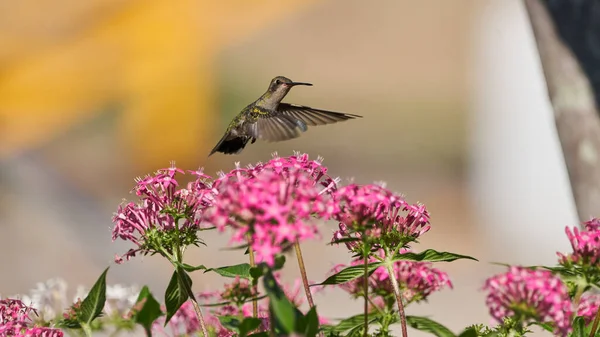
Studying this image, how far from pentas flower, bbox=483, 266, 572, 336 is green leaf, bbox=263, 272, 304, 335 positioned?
1.01 ft

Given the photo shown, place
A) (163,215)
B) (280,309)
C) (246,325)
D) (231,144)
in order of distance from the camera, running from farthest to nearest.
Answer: (231,144) < (163,215) < (246,325) < (280,309)

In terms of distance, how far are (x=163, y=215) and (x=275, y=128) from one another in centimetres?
93

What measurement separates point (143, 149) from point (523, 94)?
4.35 m

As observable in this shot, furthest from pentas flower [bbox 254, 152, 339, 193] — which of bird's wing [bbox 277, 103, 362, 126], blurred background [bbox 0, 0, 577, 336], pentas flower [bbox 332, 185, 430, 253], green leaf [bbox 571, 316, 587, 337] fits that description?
blurred background [bbox 0, 0, 577, 336]

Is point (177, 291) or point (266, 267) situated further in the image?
point (177, 291)

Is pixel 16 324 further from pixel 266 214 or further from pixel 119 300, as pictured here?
pixel 266 214

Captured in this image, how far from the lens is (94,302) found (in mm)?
1462

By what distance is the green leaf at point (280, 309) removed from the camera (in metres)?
1.04

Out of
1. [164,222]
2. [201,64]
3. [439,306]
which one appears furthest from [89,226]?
[164,222]

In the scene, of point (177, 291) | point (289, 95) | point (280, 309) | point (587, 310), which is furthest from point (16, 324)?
point (289, 95)

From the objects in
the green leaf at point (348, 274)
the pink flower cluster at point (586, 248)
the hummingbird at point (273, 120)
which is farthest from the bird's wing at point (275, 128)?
the pink flower cluster at point (586, 248)

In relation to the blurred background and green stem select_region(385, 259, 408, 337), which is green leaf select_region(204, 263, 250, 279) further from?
the blurred background

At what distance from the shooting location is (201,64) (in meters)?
10.7

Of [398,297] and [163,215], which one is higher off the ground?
[163,215]
